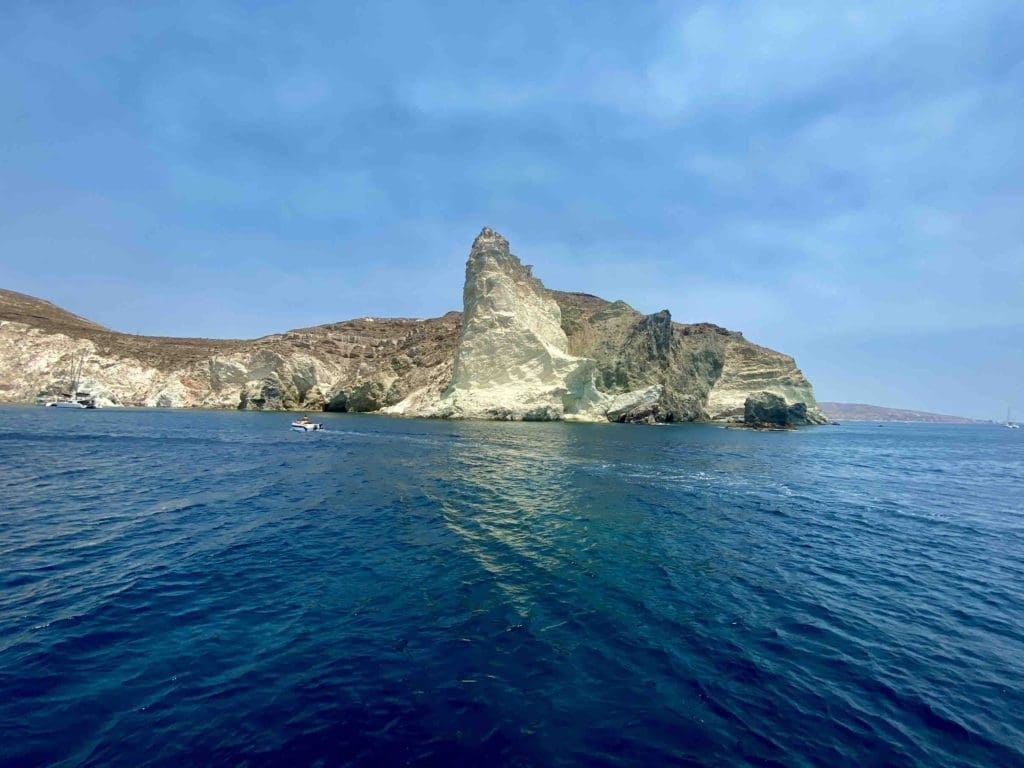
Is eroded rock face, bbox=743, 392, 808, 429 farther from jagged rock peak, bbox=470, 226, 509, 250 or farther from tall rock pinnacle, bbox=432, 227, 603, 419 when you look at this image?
jagged rock peak, bbox=470, 226, 509, 250

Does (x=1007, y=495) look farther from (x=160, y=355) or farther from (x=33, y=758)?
(x=160, y=355)

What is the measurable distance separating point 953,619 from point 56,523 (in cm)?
2469

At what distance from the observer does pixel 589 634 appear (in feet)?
31.2

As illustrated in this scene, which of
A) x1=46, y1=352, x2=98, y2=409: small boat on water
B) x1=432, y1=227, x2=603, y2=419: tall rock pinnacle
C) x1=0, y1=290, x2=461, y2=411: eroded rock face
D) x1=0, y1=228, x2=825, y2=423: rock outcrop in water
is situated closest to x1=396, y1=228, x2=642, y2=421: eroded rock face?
x1=432, y1=227, x2=603, y2=419: tall rock pinnacle

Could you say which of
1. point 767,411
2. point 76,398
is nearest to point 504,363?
point 767,411

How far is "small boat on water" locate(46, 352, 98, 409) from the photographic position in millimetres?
88438

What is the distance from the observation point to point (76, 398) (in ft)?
308

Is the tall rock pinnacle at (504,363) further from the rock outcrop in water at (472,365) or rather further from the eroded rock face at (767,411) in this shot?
the eroded rock face at (767,411)

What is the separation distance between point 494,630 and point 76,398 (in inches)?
4674

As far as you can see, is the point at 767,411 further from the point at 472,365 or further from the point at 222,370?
the point at 222,370

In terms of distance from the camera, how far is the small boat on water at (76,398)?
290 feet

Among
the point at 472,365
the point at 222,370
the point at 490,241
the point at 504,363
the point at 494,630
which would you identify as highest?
the point at 490,241

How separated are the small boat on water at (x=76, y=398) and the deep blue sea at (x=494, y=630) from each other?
86622 millimetres

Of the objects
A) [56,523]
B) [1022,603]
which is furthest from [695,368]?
[56,523]
